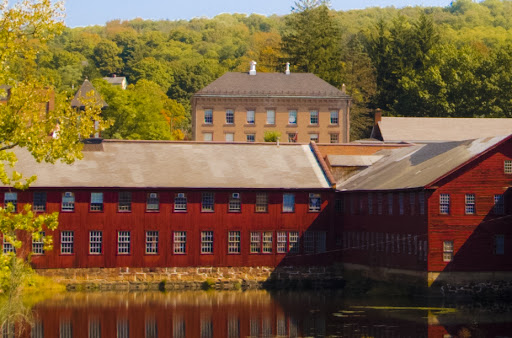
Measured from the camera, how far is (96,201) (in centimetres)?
6512

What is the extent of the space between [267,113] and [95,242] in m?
45.8

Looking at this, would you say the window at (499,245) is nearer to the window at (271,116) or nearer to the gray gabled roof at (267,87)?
the gray gabled roof at (267,87)

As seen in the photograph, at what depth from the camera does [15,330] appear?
4509 centimetres

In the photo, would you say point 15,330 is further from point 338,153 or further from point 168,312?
point 338,153

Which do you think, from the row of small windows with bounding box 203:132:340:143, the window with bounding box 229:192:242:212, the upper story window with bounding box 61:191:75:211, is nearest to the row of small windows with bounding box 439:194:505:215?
the window with bounding box 229:192:242:212

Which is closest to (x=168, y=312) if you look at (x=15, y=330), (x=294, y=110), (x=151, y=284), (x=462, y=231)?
(x=15, y=330)

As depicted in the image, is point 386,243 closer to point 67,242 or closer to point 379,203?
point 379,203

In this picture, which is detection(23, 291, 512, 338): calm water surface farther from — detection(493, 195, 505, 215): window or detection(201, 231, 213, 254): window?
detection(201, 231, 213, 254): window

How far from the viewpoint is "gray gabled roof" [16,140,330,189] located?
66.0 metres

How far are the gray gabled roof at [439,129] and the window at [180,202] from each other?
4138 centimetres

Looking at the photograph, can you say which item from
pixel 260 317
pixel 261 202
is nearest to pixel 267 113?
pixel 261 202

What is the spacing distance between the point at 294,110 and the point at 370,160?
33901 millimetres

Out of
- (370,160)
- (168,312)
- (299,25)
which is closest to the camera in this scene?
(168,312)

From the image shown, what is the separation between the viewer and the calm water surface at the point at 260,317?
146 feet
